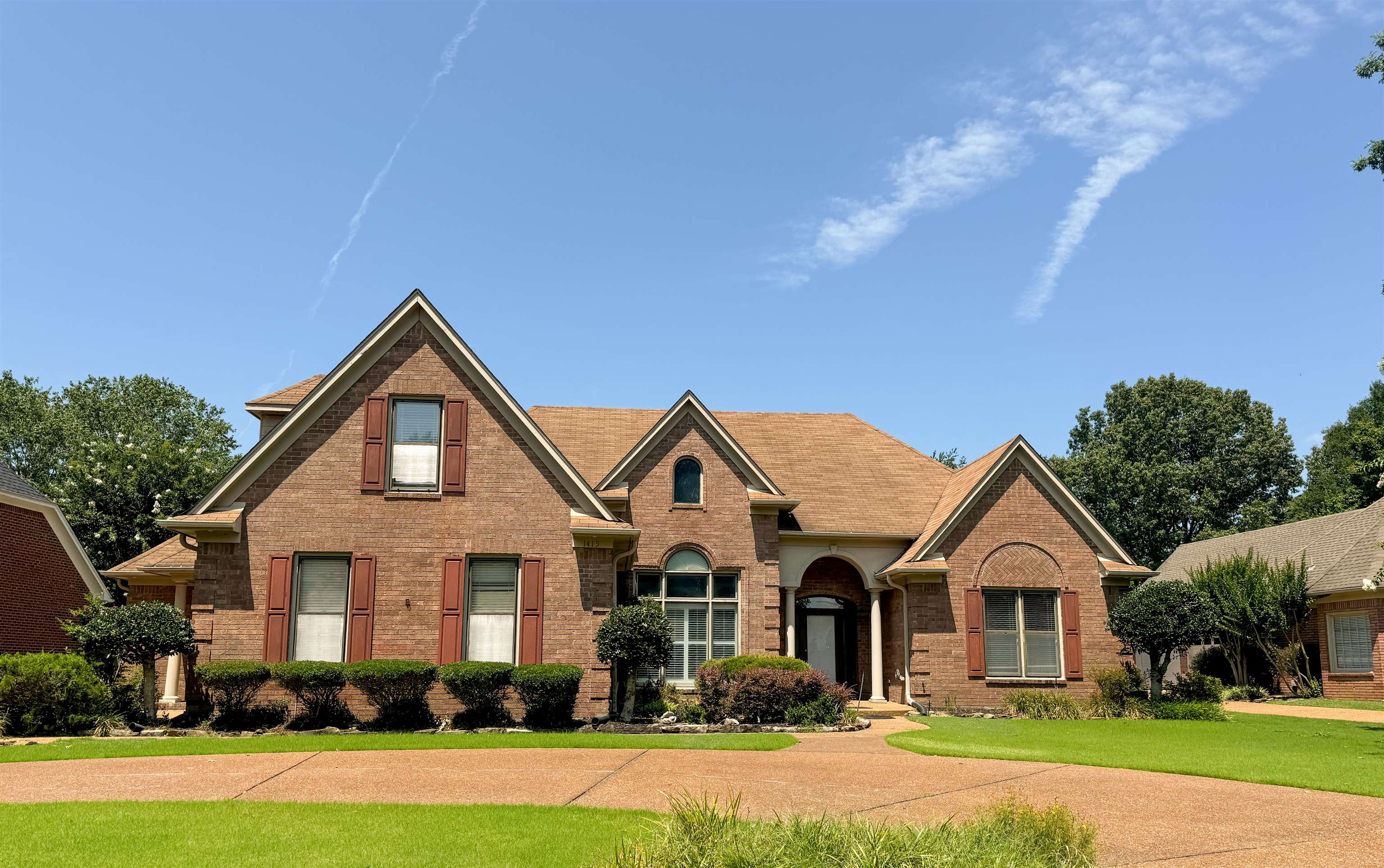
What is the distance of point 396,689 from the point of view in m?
18.8

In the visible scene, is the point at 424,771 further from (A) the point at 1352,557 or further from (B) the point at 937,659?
(A) the point at 1352,557

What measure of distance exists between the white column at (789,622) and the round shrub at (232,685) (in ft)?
37.0

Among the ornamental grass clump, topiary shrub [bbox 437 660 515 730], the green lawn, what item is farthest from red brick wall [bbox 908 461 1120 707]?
the ornamental grass clump

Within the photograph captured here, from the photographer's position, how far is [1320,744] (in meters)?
16.6

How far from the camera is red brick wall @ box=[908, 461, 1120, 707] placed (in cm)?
2300

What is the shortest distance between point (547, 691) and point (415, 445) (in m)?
5.67

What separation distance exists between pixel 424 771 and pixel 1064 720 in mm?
14303

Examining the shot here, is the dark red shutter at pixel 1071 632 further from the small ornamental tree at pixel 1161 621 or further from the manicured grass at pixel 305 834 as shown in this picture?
the manicured grass at pixel 305 834

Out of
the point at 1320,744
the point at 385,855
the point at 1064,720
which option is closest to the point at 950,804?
the point at 385,855

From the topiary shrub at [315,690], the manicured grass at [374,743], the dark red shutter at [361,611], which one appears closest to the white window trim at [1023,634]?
the manicured grass at [374,743]

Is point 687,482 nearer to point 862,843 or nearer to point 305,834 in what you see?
point 305,834

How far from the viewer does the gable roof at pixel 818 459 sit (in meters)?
25.3

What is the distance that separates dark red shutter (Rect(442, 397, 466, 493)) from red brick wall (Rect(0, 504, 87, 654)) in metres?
14.4

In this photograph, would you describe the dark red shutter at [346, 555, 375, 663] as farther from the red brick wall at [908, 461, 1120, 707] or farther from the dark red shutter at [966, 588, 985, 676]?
the dark red shutter at [966, 588, 985, 676]
